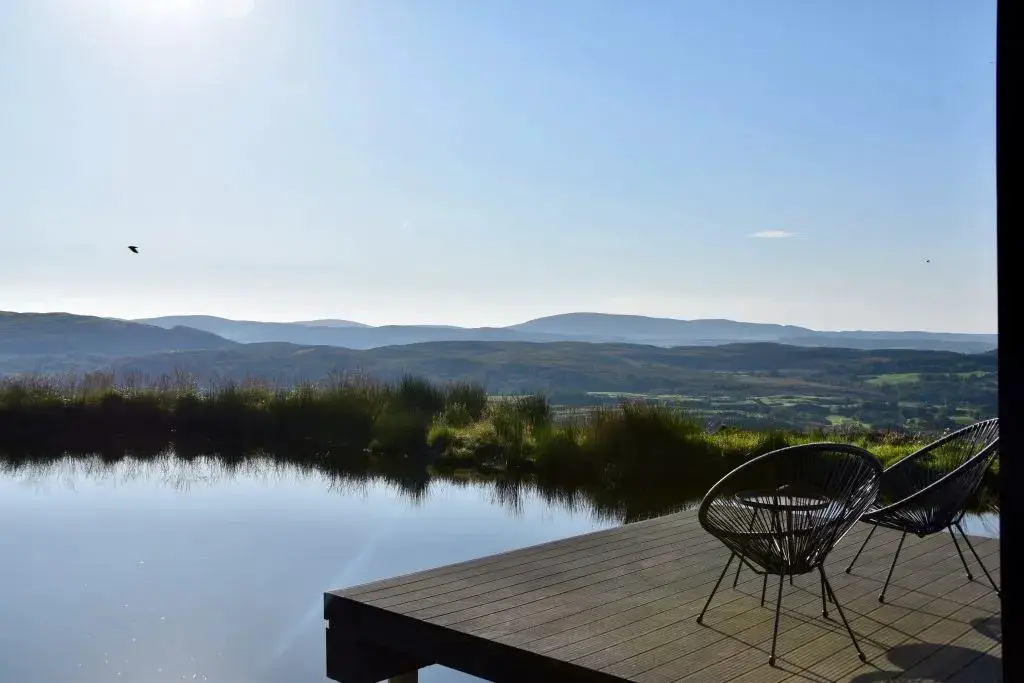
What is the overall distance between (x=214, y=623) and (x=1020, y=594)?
13.8ft

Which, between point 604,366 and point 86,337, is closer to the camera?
point 604,366

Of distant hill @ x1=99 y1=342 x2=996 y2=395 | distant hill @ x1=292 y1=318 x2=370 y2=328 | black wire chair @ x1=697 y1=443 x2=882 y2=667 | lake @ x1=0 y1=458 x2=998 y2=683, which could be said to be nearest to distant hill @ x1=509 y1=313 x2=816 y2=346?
distant hill @ x1=292 y1=318 x2=370 y2=328

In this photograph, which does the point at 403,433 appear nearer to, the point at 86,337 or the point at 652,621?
the point at 652,621

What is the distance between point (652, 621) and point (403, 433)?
25.1ft

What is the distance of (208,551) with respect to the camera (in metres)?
6.53

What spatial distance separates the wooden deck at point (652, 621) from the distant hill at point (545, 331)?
38253 mm

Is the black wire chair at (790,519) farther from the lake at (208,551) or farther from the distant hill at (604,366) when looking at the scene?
the distant hill at (604,366)

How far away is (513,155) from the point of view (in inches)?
436

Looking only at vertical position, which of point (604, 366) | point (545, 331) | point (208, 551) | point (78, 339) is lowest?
point (208, 551)

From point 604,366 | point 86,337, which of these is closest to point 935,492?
point 604,366

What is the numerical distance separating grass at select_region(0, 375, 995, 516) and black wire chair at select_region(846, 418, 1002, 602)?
10.2 feet

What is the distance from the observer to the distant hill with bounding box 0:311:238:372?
34.4m

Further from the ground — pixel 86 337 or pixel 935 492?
pixel 86 337

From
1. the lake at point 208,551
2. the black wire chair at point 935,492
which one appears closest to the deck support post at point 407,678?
the lake at point 208,551
